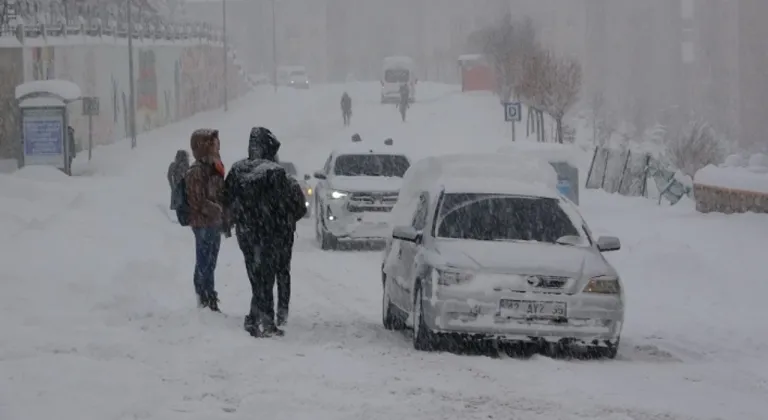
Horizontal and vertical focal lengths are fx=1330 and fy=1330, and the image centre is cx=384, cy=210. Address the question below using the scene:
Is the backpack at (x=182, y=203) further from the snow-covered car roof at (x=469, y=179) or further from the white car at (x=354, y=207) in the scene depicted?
the white car at (x=354, y=207)

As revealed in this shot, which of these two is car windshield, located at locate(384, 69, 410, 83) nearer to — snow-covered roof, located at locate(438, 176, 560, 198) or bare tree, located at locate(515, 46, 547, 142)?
bare tree, located at locate(515, 46, 547, 142)

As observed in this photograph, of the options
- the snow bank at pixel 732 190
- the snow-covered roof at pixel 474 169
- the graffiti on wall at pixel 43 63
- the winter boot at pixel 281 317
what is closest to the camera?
the winter boot at pixel 281 317

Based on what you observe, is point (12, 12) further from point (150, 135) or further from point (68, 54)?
point (150, 135)

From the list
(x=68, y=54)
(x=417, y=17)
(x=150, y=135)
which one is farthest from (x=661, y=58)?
(x=68, y=54)

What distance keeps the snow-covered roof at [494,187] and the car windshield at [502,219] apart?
0.04 metres

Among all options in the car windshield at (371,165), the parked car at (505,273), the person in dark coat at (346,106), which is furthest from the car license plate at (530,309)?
the person in dark coat at (346,106)

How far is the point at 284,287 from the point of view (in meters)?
11.4

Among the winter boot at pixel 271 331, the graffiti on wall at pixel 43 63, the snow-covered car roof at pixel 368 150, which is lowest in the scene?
the winter boot at pixel 271 331

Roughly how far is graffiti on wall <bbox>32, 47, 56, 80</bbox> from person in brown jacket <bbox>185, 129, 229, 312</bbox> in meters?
34.7

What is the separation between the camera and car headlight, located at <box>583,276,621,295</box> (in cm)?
1059

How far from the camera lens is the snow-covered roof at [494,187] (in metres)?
11.8

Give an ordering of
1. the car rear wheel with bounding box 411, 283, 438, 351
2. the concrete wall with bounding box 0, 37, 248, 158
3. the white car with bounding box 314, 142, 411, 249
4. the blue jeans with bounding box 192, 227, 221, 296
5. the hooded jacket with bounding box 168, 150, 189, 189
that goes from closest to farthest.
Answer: the car rear wheel with bounding box 411, 283, 438, 351 → the blue jeans with bounding box 192, 227, 221, 296 → the hooded jacket with bounding box 168, 150, 189, 189 → the white car with bounding box 314, 142, 411, 249 → the concrete wall with bounding box 0, 37, 248, 158

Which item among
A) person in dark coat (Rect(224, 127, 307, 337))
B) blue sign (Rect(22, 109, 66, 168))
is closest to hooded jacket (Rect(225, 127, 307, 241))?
person in dark coat (Rect(224, 127, 307, 337))

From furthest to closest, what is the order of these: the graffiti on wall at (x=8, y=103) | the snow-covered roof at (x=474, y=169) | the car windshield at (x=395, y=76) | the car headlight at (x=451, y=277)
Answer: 1. the car windshield at (x=395, y=76)
2. the graffiti on wall at (x=8, y=103)
3. the snow-covered roof at (x=474, y=169)
4. the car headlight at (x=451, y=277)
